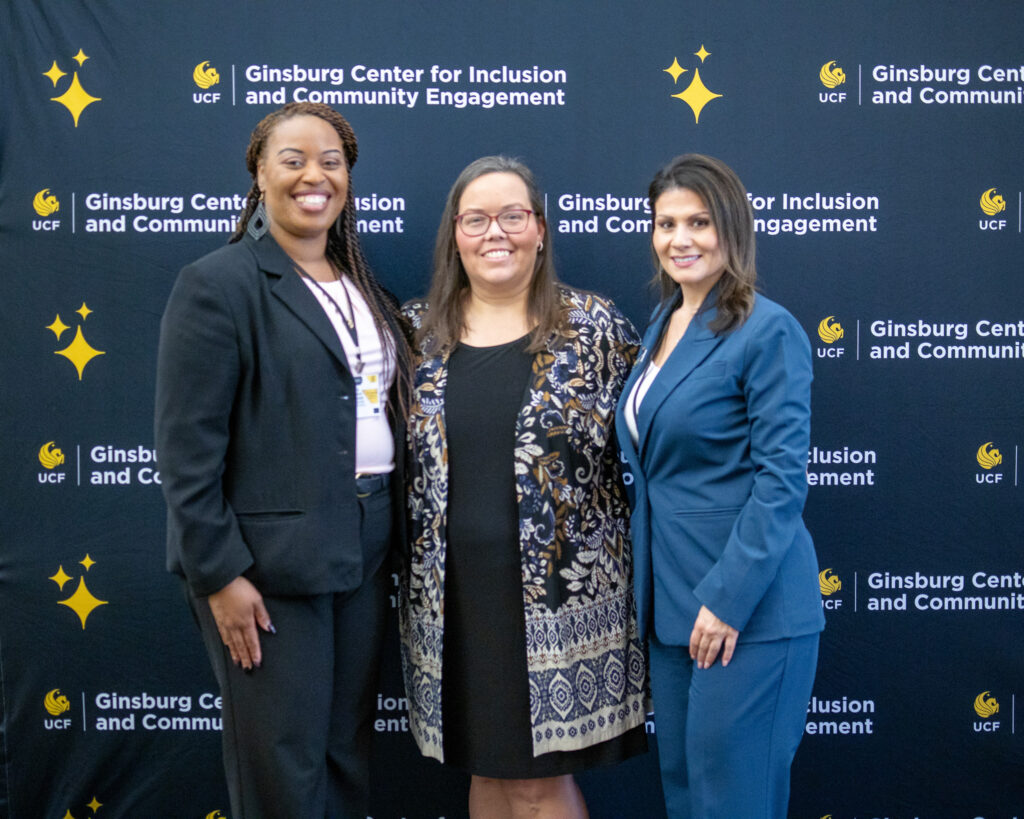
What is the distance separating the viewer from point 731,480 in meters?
1.80

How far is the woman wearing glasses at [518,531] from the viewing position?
199 cm

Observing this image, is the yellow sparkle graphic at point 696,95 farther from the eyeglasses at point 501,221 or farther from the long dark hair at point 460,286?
the eyeglasses at point 501,221

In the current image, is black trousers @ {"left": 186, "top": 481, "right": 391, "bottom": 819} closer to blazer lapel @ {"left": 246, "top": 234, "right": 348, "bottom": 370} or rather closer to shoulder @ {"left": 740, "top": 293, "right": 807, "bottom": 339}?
blazer lapel @ {"left": 246, "top": 234, "right": 348, "bottom": 370}

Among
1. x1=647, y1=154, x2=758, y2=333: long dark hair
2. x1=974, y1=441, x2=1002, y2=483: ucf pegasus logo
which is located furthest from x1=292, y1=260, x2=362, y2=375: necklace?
x1=974, y1=441, x2=1002, y2=483: ucf pegasus logo

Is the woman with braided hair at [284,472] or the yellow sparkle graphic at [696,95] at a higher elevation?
the yellow sparkle graphic at [696,95]

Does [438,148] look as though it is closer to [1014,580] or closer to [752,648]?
[752,648]

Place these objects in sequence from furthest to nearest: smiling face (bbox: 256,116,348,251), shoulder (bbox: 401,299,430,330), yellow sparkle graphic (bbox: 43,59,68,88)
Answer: yellow sparkle graphic (bbox: 43,59,68,88), shoulder (bbox: 401,299,430,330), smiling face (bbox: 256,116,348,251)

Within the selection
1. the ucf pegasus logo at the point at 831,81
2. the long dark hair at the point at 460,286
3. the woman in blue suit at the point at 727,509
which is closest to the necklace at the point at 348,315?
the long dark hair at the point at 460,286

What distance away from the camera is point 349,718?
202 centimetres

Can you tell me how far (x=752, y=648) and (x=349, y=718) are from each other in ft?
3.27

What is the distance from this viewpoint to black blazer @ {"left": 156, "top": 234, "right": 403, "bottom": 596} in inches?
67.9

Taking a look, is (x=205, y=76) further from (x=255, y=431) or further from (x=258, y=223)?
(x=255, y=431)

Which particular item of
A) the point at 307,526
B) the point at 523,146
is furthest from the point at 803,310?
the point at 307,526

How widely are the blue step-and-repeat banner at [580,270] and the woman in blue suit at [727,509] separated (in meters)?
0.83
